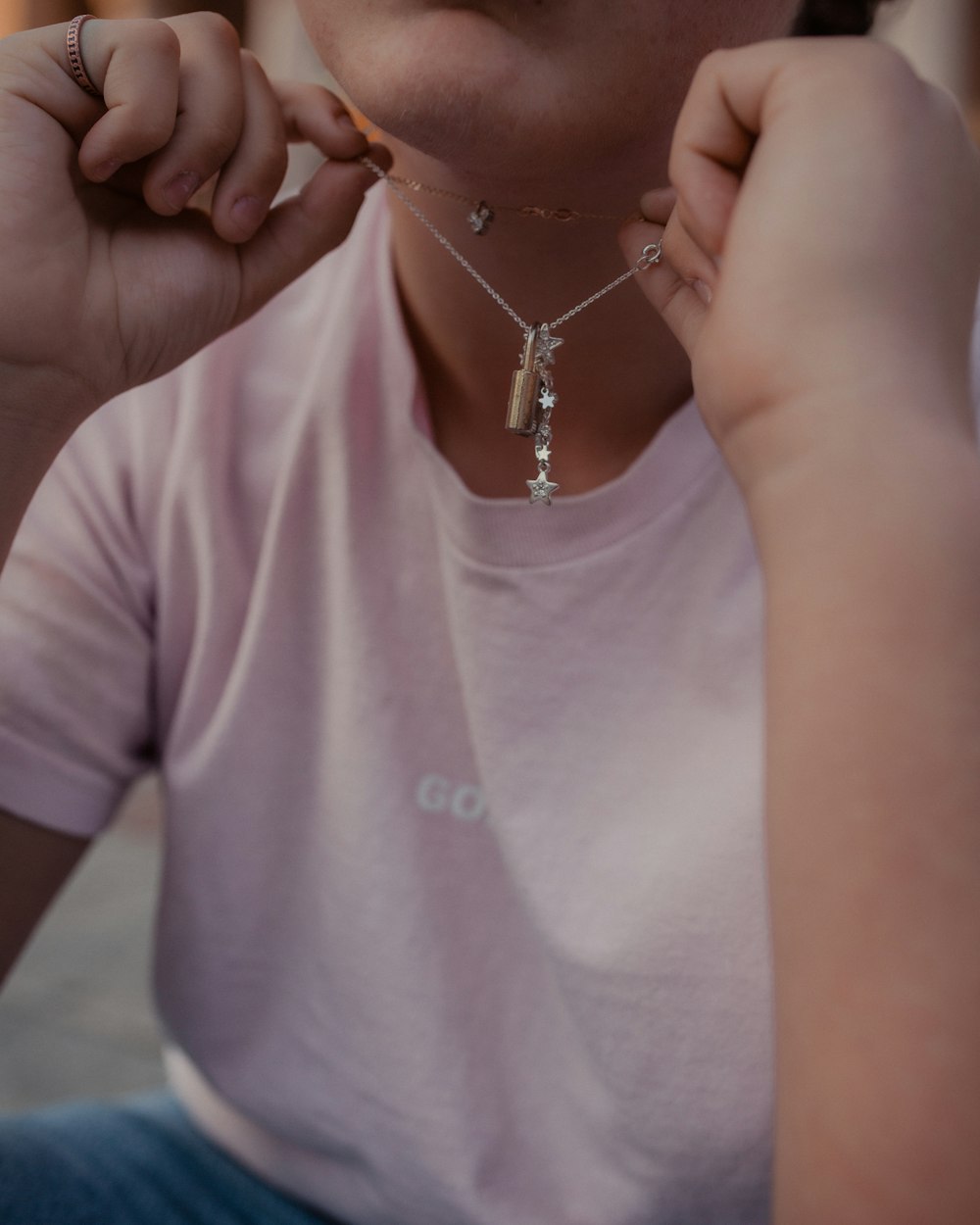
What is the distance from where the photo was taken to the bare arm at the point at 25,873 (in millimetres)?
1007

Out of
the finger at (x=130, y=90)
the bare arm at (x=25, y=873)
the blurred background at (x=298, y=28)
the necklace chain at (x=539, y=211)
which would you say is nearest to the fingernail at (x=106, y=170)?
the finger at (x=130, y=90)

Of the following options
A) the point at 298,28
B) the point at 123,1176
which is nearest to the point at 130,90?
the point at 123,1176

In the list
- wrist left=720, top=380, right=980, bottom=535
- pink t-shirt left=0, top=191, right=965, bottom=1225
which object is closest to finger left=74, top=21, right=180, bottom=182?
pink t-shirt left=0, top=191, right=965, bottom=1225

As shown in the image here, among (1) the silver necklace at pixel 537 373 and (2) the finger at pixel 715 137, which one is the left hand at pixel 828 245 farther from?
(1) the silver necklace at pixel 537 373

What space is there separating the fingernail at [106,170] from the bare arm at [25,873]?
488 mm

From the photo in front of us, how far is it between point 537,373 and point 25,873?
57 centimetres

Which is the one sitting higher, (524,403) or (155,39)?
(155,39)

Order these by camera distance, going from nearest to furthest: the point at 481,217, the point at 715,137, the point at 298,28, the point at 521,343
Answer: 1. the point at 715,137
2. the point at 481,217
3. the point at 521,343
4. the point at 298,28

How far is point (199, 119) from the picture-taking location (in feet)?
2.84

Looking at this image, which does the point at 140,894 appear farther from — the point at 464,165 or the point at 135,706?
the point at 464,165

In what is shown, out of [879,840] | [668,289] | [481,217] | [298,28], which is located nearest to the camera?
[879,840]

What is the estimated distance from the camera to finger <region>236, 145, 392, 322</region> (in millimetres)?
954

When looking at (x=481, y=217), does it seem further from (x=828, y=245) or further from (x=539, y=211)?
(x=828, y=245)

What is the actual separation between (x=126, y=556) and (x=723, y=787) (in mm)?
516
